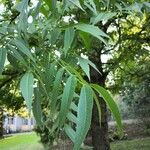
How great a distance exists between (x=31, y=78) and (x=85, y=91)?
31 centimetres

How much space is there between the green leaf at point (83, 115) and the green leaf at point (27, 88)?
0.62ft

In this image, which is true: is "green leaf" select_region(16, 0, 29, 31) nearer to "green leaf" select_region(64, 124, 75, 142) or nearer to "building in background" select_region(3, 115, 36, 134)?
"green leaf" select_region(64, 124, 75, 142)

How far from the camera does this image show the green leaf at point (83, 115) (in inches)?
58.6

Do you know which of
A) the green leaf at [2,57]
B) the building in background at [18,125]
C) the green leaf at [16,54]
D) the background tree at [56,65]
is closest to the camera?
the background tree at [56,65]

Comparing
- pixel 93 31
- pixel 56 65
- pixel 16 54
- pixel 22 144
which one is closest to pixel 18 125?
pixel 22 144

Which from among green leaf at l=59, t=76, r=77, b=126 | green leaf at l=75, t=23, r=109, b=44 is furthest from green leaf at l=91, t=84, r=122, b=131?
green leaf at l=75, t=23, r=109, b=44

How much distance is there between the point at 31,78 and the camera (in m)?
1.82

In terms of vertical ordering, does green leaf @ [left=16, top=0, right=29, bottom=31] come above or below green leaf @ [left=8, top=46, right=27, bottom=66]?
above

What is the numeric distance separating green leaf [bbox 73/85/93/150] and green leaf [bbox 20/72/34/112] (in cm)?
19

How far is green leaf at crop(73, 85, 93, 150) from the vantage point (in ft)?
4.88

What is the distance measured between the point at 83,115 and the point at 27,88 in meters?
0.29

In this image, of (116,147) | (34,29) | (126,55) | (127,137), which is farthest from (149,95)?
(34,29)

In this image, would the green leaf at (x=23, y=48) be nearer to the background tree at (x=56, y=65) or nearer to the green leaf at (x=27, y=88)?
the background tree at (x=56, y=65)

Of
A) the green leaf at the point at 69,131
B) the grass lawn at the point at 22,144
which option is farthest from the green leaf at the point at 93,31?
the grass lawn at the point at 22,144
